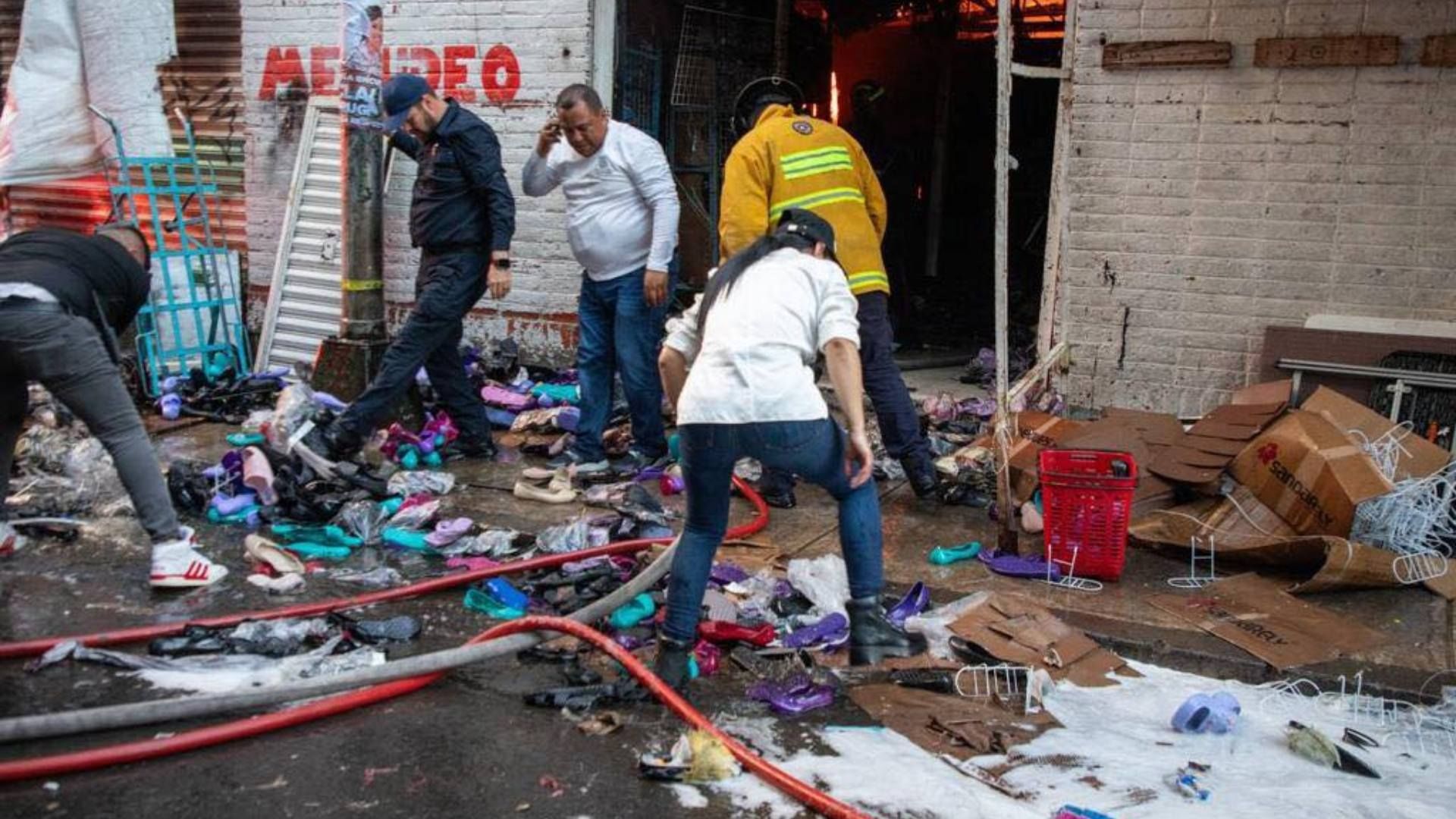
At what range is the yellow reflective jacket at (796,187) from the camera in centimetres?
570

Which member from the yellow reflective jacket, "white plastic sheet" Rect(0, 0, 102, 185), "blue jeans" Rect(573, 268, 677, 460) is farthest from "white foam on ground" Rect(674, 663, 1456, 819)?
"white plastic sheet" Rect(0, 0, 102, 185)

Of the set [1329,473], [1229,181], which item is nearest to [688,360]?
[1329,473]

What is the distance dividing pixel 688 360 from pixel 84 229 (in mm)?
8299

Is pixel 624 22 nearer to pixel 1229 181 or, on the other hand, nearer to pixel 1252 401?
pixel 1229 181

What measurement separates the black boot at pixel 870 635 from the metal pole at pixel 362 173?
15.2 ft

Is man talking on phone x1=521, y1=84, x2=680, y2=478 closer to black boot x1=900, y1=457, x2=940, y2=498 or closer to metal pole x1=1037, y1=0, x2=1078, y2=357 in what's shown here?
black boot x1=900, y1=457, x2=940, y2=498

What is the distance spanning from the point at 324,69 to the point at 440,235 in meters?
3.34

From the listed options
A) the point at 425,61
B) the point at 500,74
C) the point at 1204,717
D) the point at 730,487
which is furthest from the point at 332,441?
the point at 1204,717

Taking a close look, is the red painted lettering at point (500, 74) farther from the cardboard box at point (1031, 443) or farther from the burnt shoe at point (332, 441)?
the cardboard box at point (1031, 443)

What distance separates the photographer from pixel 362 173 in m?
7.45

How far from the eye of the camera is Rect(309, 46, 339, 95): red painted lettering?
8.97 m

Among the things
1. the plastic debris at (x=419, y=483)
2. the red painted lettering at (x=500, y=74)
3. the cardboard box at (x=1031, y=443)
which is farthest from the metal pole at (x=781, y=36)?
the plastic debris at (x=419, y=483)

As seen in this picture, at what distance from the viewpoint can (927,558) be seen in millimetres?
5320

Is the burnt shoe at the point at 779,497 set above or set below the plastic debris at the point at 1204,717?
above
